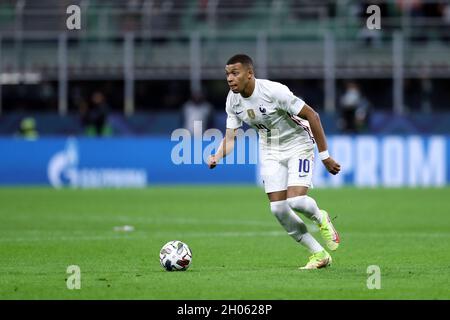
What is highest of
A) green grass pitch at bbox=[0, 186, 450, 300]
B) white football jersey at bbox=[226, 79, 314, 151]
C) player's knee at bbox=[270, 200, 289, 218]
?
white football jersey at bbox=[226, 79, 314, 151]

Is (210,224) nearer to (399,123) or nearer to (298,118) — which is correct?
(298,118)

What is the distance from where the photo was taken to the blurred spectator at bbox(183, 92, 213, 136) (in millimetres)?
29953

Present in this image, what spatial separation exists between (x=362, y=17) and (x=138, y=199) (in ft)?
33.7

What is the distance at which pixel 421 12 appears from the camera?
107 ft

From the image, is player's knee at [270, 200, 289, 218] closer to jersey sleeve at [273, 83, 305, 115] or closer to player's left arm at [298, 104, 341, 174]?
player's left arm at [298, 104, 341, 174]

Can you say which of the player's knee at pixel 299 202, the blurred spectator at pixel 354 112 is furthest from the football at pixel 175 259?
the blurred spectator at pixel 354 112

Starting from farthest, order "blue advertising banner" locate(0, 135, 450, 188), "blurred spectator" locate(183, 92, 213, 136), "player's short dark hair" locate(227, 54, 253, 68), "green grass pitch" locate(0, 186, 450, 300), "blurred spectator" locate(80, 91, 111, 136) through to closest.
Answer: "blurred spectator" locate(80, 91, 111, 136) → "blurred spectator" locate(183, 92, 213, 136) → "blue advertising banner" locate(0, 135, 450, 188) → "player's short dark hair" locate(227, 54, 253, 68) → "green grass pitch" locate(0, 186, 450, 300)

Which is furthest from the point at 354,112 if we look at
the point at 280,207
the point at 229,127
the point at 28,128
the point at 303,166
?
the point at 280,207

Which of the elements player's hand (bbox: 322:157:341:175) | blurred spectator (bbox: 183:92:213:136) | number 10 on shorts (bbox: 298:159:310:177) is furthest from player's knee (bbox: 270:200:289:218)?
blurred spectator (bbox: 183:92:213:136)

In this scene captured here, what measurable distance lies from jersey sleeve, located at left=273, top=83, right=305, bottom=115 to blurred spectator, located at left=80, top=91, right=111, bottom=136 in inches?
755

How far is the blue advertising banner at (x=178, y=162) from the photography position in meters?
27.1

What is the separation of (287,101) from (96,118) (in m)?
19.3

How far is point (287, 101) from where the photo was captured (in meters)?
11.5

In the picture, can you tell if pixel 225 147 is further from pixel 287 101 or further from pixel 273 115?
pixel 287 101
